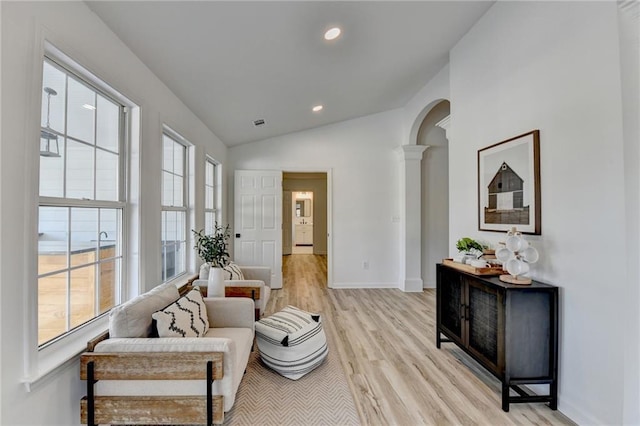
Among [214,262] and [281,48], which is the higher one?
[281,48]

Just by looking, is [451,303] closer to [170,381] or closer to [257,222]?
[170,381]

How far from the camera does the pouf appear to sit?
2.33 meters

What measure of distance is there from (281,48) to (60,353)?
2548mm

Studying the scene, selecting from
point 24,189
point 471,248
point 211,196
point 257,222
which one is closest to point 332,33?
point 471,248

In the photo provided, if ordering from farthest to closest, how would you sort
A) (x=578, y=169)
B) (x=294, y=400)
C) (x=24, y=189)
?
1. (x=294, y=400)
2. (x=578, y=169)
3. (x=24, y=189)

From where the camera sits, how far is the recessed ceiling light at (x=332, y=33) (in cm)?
245

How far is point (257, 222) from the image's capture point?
508cm

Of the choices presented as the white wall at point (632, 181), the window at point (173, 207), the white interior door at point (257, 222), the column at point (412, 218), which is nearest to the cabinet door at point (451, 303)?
the white wall at point (632, 181)

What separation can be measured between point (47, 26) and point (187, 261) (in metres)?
2.49

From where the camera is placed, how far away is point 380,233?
205 inches

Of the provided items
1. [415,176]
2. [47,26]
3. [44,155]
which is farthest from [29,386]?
[415,176]

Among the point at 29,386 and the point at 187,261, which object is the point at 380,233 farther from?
the point at 29,386

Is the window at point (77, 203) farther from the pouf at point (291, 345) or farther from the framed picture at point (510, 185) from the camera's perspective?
the framed picture at point (510, 185)

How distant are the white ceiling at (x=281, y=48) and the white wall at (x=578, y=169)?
0.77 meters
